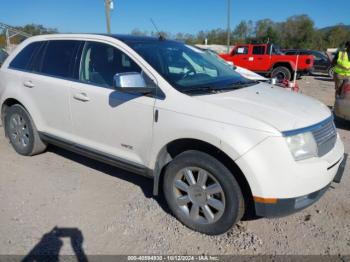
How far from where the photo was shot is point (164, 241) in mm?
3020

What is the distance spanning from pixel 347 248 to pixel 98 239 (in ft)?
7.19

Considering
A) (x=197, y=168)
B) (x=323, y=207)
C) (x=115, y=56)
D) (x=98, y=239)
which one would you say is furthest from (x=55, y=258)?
(x=323, y=207)

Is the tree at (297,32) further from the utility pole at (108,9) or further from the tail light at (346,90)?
the tail light at (346,90)

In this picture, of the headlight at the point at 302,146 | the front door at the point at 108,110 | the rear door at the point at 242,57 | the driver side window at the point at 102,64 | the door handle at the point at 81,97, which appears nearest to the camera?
the headlight at the point at 302,146

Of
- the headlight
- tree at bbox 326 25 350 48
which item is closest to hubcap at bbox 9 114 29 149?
the headlight

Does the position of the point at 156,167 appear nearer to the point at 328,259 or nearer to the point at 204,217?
the point at 204,217

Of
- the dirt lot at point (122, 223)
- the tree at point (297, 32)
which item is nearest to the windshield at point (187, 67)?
the dirt lot at point (122, 223)

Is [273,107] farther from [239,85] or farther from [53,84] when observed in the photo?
[53,84]

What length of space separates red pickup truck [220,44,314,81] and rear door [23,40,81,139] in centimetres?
1352

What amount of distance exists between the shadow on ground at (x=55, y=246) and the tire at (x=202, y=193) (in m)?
0.92

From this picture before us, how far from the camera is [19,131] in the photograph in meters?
4.86

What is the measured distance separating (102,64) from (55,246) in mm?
1946

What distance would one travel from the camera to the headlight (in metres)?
2.63

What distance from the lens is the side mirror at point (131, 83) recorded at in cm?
301
